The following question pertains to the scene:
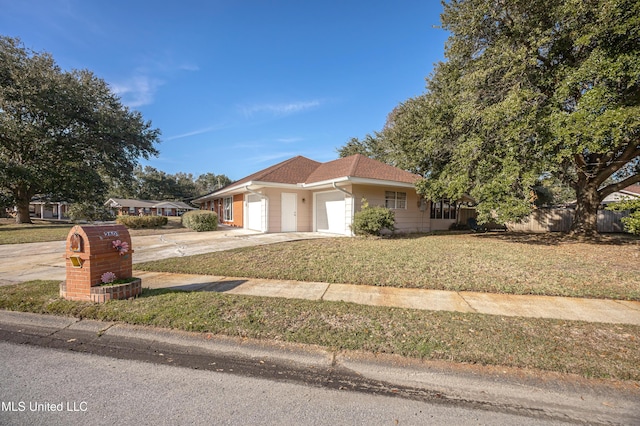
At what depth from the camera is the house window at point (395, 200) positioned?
43.1 ft

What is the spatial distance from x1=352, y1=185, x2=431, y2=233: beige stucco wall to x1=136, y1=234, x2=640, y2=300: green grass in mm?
3901

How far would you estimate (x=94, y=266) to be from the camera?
391 cm

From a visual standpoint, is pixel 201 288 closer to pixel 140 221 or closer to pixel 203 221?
pixel 203 221

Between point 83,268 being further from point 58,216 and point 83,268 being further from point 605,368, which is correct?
point 58,216

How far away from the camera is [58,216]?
41.3m

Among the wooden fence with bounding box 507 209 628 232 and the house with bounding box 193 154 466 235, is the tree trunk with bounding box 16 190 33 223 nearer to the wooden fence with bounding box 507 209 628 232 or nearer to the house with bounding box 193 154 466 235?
the house with bounding box 193 154 466 235

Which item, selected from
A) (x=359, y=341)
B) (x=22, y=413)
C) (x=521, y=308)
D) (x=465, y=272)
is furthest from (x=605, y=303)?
(x=22, y=413)

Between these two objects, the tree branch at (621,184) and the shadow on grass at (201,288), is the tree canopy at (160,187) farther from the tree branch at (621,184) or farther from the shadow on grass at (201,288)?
the tree branch at (621,184)

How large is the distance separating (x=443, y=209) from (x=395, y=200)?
5312mm

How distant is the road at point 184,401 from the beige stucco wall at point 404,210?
33.1 feet

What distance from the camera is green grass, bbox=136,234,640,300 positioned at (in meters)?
5.05

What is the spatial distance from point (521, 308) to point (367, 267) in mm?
2992

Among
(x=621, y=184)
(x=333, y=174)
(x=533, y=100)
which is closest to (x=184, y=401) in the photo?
(x=333, y=174)

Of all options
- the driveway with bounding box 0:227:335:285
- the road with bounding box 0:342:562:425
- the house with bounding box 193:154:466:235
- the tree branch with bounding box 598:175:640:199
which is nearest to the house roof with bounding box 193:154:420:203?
the house with bounding box 193:154:466:235
